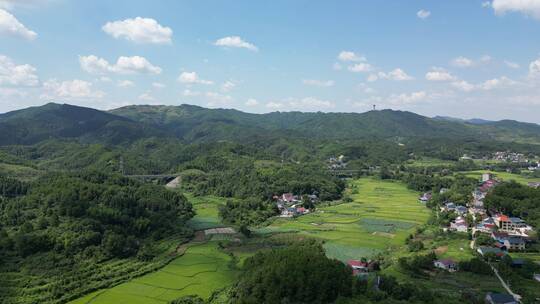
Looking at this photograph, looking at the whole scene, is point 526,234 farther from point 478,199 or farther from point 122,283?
point 122,283

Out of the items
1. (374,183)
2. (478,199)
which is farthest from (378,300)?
(374,183)

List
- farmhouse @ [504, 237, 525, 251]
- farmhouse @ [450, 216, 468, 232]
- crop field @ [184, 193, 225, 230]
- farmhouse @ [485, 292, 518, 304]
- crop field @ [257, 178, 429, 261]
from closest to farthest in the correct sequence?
farmhouse @ [485, 292, 518, 304]
farmhouse @ [504, 237, 525, 251]
crop field @ [257, 178, 429, 261]
farmhouse @ [450, 216, 468, 232]
crop field @ [184, 193, 225, 230]

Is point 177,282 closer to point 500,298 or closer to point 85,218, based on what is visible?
point 85,218

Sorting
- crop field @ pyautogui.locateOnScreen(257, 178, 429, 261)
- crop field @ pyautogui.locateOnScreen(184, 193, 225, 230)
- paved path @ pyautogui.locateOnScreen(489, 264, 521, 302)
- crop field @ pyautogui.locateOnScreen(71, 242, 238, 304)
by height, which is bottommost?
crop field @ pyautogui.locateOnScreen(184, 193, 225, 230)

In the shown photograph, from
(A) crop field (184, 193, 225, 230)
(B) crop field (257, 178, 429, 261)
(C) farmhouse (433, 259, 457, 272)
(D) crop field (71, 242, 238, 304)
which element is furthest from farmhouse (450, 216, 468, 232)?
(A) crop field (184, 193, 225, 230)

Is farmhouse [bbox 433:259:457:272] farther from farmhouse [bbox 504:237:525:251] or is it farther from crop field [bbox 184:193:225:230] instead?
crop field [bbox 184:193:225:230]

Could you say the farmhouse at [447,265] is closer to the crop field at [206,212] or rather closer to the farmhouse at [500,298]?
the farmhouse at [500,298]
